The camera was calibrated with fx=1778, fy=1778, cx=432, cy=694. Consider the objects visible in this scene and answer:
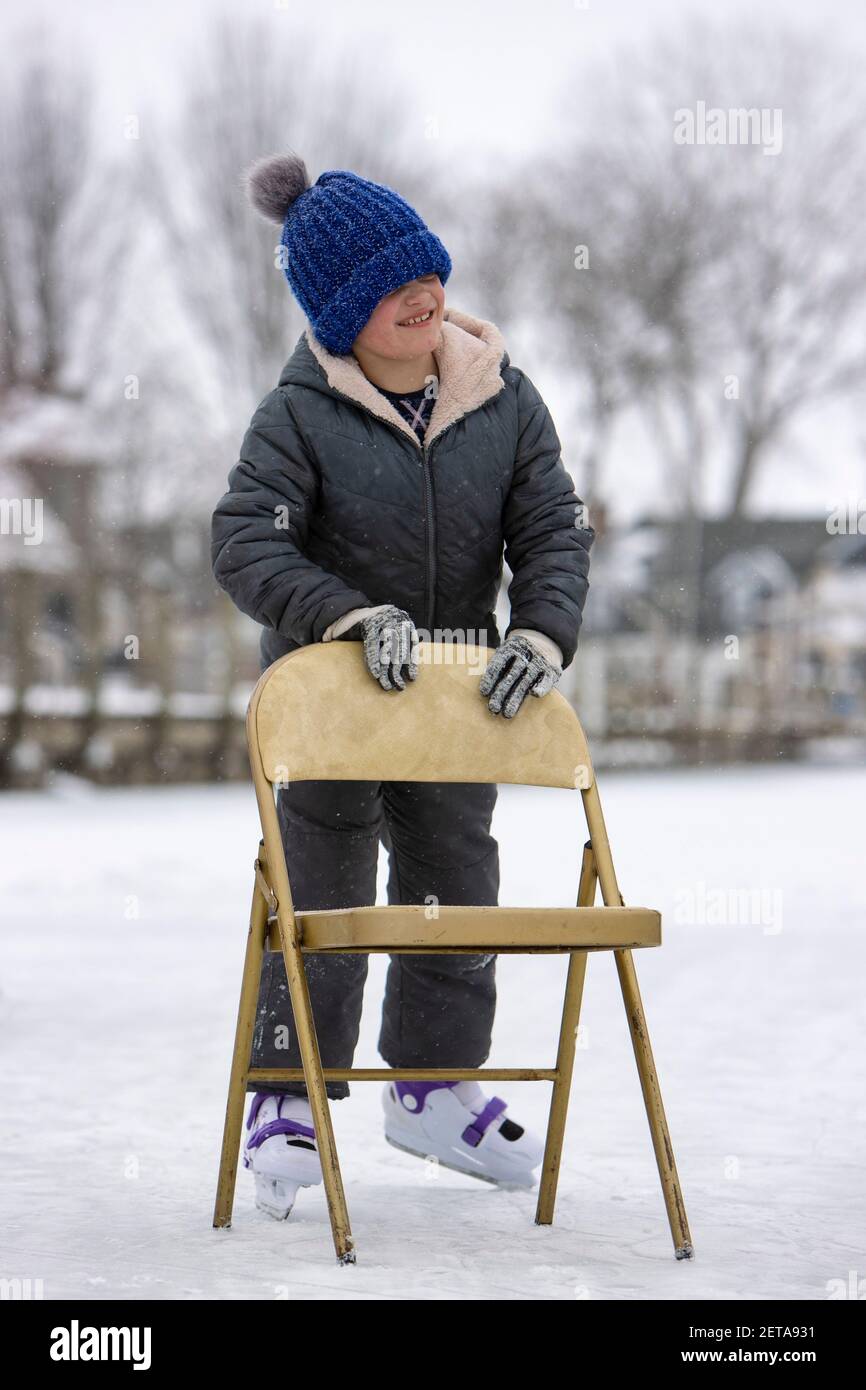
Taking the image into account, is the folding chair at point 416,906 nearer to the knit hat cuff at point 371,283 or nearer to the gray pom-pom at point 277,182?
the knit hat cuff at point 371,283

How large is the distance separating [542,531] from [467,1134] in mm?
1033

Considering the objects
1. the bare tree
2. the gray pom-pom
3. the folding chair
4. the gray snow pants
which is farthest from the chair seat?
the bare tree

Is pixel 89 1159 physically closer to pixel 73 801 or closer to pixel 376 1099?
pixel 376 1099

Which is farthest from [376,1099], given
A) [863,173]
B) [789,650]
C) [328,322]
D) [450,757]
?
[789,650]

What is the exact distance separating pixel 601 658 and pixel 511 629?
28645 millimetres

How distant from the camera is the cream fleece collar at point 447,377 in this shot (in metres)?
2.88

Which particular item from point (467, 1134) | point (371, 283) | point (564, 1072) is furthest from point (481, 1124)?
point (371, 283)

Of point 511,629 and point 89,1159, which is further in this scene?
point 89,1159

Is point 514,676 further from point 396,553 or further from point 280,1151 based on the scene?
point 280,1151

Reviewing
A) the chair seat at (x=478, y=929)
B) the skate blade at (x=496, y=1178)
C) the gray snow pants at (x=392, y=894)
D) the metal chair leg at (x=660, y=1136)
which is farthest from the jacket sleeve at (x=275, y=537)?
the skate blade at (x=496, y=1178)

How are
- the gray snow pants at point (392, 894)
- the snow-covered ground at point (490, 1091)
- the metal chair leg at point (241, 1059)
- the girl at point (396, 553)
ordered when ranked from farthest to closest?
the gray snow pants at point (392, 894) < the girl at point (396, 553) < the metal chair leg at point (241, 1059) < the snow-covered ground at point (490, 1091)

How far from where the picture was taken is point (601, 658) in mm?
31344

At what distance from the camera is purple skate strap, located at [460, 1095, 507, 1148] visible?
3033 millimetres

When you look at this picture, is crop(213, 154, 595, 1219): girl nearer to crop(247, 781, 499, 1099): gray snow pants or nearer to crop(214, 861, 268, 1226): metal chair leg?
crop(247, 781, 499, 1099): gray snow pants
